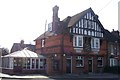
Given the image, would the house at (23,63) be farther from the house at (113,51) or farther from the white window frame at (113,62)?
the white window frame at (113,62)

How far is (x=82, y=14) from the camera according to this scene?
3884cm

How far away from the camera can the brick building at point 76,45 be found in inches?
1451

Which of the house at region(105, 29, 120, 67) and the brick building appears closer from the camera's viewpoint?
the brick building

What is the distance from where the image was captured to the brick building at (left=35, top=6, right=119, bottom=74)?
36844 mm

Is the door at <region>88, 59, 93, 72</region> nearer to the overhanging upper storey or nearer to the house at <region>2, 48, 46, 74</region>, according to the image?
the overhanging upper storey

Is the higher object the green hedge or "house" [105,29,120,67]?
"house" [105,29,120,67]

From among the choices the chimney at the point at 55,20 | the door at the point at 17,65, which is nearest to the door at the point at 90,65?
the chimney at the point at 55,20

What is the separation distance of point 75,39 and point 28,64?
8507 millimetres

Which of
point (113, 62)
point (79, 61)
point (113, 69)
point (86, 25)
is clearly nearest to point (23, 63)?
point (79, 61)

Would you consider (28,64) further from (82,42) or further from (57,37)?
(82,42)

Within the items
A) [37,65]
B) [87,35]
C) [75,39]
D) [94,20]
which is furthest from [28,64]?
[94,20]

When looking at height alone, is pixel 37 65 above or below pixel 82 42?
below

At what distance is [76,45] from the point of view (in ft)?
125

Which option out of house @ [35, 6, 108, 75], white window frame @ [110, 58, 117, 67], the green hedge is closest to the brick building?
house @ [35, 6, 108, 75]
